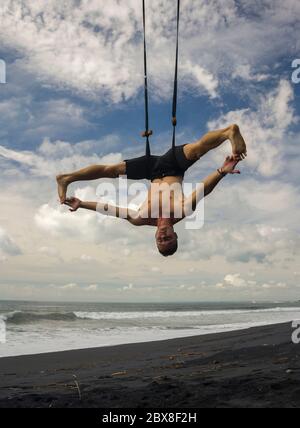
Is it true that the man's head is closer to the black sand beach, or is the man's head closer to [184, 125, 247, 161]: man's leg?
[184, 125, 247, 161]: man's leg

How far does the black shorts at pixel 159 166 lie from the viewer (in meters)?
4.73

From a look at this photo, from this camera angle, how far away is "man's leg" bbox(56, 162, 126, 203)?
4855 mm

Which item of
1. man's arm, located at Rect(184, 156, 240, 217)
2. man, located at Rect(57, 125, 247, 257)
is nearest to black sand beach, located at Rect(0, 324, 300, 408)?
man, located at Rect(57, 125, 247, 257)

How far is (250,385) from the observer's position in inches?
301

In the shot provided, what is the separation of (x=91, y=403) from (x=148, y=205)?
4272 mm

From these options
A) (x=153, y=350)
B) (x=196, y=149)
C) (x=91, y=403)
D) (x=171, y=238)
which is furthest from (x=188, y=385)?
(x=153, y=350)

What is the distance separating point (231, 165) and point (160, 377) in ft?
22.3

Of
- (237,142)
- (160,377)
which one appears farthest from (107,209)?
(160,377)

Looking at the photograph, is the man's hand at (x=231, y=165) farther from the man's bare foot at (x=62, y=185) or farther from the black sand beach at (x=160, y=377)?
the black sand beach at (x=160, y=377)

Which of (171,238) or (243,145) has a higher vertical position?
(243,145)

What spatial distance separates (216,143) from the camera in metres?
4.34

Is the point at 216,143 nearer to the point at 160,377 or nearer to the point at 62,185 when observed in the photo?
the point at 62,185
